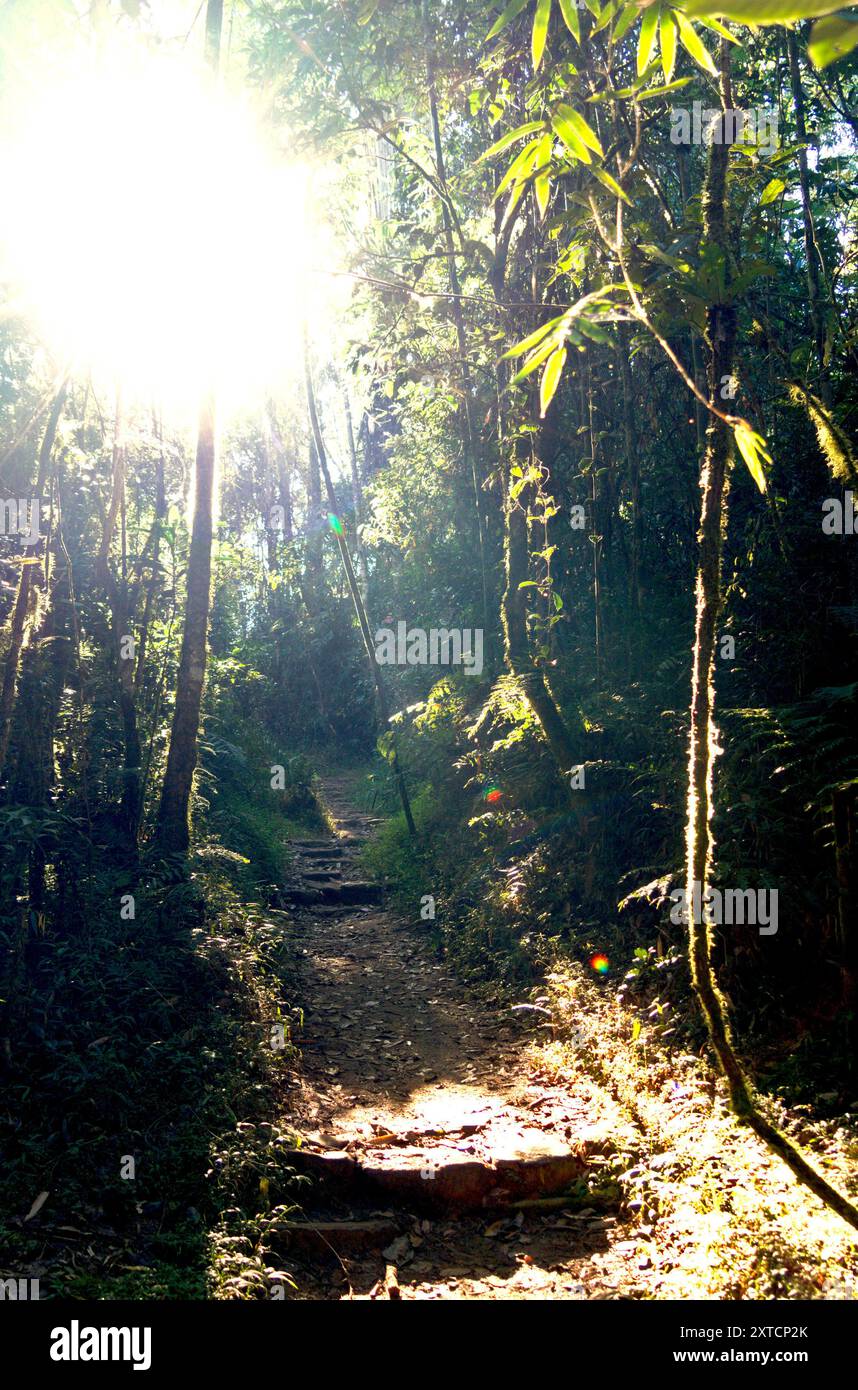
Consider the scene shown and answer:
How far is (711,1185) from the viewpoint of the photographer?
13.1 feet

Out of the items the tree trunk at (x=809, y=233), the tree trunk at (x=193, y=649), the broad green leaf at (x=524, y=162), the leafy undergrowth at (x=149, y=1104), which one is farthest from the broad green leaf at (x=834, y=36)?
the tree trunk at (x=193, y=649)

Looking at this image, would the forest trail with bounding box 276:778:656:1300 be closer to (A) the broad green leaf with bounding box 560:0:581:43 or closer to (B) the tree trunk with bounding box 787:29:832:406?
(A) the broad green leaf with bounding box 560:0:581:43

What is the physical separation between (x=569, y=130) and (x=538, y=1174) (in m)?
4.68

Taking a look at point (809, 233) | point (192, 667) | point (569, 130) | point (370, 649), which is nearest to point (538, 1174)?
point (569, 130)

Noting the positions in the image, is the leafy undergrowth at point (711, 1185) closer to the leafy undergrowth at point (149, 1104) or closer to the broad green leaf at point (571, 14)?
the leafy undergrowth at point (149, 1104)

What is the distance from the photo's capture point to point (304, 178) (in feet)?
35.6

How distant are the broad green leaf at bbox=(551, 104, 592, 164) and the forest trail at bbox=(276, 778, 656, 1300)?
3.93 m

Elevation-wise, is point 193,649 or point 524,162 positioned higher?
point 524,162

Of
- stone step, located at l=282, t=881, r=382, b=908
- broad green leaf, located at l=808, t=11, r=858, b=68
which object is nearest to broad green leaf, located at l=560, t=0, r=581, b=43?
A: broad green leaf, located at l=808, t=11, r=858, b=68

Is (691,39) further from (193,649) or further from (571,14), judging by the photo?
(193,649)

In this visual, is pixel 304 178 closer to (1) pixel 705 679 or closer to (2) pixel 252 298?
(2) pixel 252 298

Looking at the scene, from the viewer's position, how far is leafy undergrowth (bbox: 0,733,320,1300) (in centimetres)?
400
